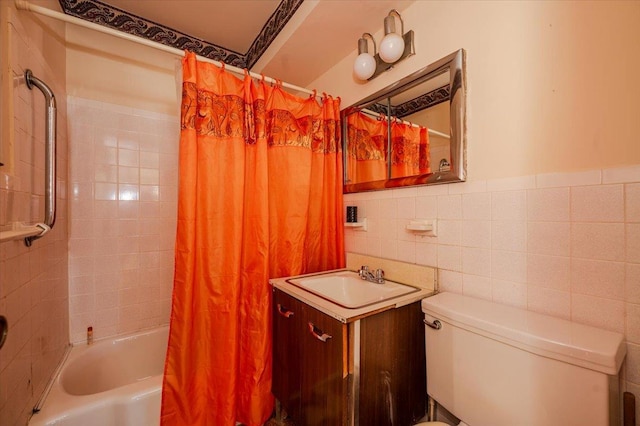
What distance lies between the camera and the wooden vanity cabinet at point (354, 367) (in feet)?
2.96

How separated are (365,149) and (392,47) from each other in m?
0.55

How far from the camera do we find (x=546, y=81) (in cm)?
87

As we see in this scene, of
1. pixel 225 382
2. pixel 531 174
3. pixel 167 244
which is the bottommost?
pixel 225 382

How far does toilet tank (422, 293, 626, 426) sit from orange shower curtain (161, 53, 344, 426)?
835 millimetres

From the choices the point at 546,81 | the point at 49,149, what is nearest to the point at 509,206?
the point at 546,81

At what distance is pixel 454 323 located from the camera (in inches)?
35.4

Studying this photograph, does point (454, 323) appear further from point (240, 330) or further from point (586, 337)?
point (240, 330)

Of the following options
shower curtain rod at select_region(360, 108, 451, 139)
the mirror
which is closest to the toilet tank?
the mirror

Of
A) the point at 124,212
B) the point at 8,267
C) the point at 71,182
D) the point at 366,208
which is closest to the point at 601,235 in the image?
the point at 366,208

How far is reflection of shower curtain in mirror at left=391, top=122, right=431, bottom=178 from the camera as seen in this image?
1271mm

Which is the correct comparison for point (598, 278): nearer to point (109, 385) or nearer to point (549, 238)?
point (549, 238)

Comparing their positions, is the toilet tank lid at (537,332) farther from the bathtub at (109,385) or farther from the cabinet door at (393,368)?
the bathtub at (109,385)

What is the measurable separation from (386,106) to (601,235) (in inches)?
42.0

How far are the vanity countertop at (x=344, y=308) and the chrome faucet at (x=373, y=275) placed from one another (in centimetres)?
21
